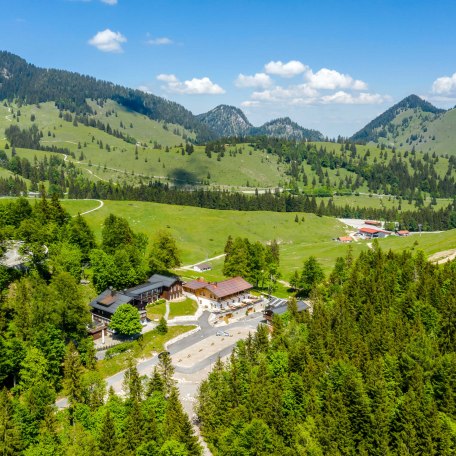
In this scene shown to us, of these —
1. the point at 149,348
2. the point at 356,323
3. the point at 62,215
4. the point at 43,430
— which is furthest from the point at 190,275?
the point at 43,430

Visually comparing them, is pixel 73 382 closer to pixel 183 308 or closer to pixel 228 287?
pixel 183 308

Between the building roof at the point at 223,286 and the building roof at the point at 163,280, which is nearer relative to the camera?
the building roof at the point at 163,280

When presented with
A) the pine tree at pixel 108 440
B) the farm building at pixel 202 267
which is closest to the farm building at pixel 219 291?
the farm building at pixel 202 267

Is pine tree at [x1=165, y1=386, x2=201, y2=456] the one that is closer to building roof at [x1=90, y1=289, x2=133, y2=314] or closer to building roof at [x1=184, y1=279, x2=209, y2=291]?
building roof at [x1=90, y1=289, x2=133, y2=314]

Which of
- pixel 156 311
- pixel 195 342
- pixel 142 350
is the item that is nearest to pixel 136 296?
pixel 156 311

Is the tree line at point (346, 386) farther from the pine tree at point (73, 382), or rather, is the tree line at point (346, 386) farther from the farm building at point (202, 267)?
the farm building at point (202, 267)

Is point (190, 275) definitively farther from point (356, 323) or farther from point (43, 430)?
point (43, 430)

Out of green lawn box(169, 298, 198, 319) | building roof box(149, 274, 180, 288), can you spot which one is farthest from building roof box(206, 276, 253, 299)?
building roof box(149, 274, 180, 288)

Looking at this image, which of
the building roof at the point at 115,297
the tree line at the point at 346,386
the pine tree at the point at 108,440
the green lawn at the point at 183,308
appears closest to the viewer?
the pine tree at the point at 108,440
